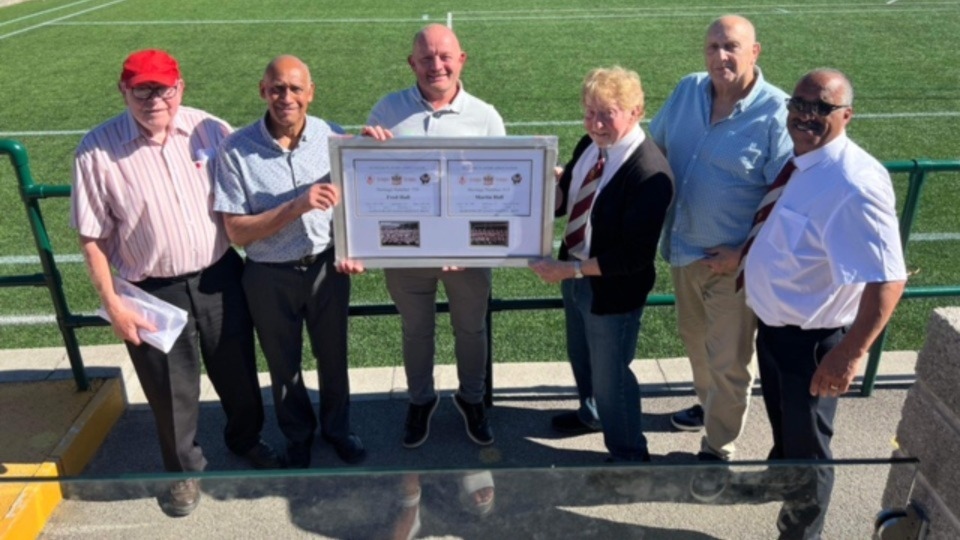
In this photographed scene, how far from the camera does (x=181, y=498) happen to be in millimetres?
2004

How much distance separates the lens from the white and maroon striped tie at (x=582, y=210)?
3207 millimetres

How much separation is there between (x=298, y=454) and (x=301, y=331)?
0.60 m

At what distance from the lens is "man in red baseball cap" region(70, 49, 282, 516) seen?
9.96ft

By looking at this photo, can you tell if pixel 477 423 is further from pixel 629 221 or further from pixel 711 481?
pixel 711 481

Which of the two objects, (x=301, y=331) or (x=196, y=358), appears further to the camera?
(x=301, y=331)

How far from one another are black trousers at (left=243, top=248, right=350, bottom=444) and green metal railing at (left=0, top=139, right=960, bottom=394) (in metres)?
0.43

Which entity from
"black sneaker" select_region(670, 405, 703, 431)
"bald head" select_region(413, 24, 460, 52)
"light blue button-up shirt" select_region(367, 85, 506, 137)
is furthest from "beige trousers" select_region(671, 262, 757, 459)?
"bald head" select_region(413, 24, 460, 52)

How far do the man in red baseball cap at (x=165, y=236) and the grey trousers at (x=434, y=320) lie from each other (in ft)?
2.28

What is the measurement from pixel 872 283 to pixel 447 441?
217cm

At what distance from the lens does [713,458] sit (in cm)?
370

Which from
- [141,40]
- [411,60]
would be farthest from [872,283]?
[141,40]

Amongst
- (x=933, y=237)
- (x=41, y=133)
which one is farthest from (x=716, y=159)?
(x=41, y=133)

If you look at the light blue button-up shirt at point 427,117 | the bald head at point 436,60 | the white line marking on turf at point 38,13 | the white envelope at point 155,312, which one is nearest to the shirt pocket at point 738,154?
the light blue button-up shirt at point 427,117

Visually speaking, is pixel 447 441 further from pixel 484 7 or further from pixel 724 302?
pixel 484 7
